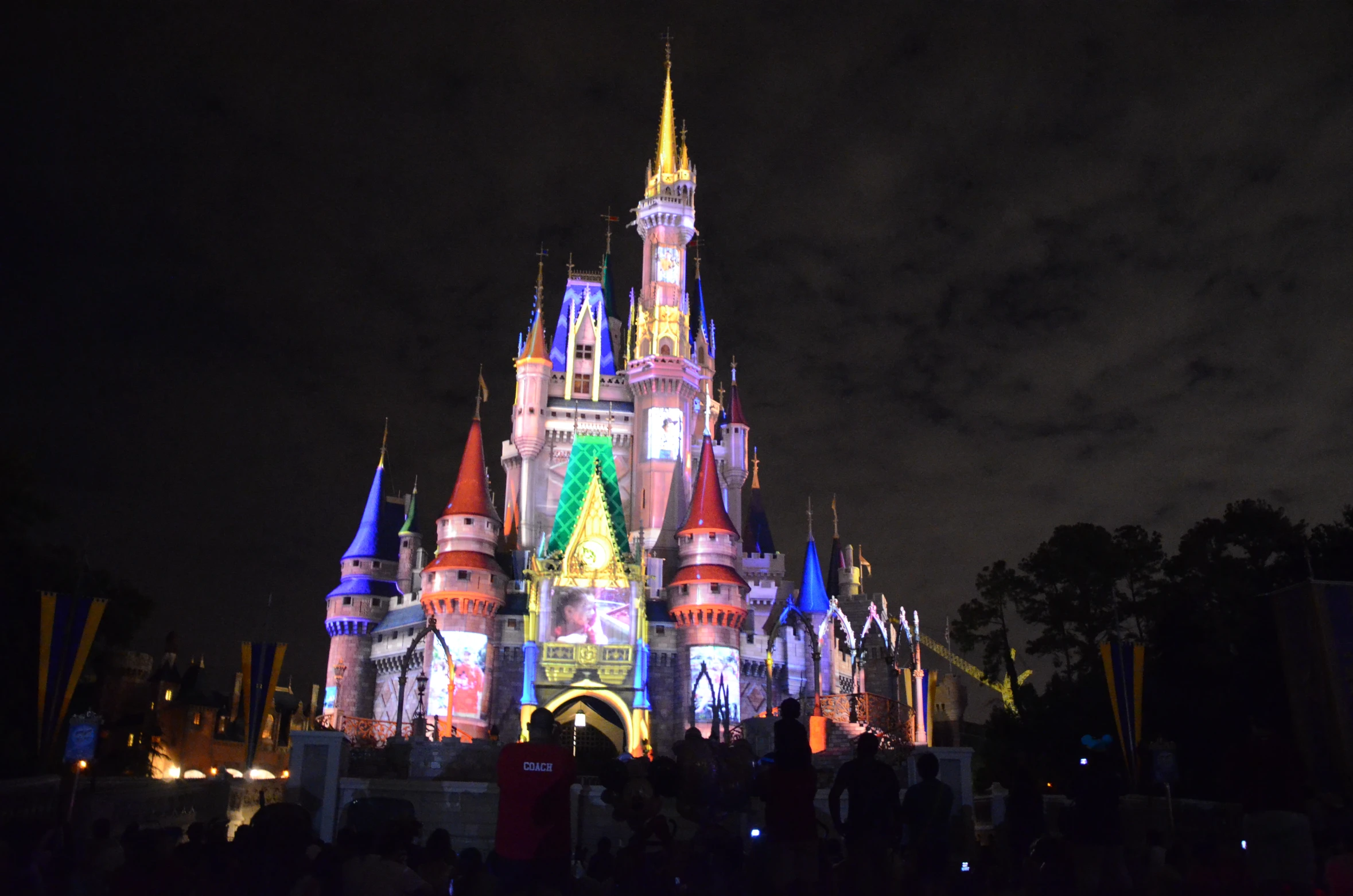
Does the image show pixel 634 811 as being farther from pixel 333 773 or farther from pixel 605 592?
pixel 605 592

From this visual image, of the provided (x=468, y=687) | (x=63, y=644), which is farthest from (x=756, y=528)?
(x=63, y=644)

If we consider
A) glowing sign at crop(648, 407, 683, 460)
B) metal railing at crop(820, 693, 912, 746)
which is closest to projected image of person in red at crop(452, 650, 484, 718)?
metal railing at crop(820, 693, 912, 746)

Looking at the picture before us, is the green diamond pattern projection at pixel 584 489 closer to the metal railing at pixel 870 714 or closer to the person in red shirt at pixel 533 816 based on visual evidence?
the metal railing at pixel 870 714

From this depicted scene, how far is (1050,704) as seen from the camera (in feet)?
122

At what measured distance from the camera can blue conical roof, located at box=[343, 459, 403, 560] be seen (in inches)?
2015

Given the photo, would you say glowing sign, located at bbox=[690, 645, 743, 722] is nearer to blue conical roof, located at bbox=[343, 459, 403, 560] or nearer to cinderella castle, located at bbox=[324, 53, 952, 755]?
cinderella castle, located at bbox=[324, 53, 952, 755]

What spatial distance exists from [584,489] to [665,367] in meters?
7.47

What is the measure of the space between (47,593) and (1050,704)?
31403mm

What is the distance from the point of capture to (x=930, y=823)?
26.7 ft

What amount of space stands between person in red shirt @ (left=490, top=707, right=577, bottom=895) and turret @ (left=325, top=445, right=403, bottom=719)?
41.5m

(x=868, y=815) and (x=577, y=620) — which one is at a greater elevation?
(x=577, y=620)

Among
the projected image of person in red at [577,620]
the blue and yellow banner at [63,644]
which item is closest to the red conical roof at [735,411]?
the projected image of person in red at [577,620]

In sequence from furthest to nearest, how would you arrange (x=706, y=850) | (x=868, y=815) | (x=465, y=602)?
(x=465, y=602) → (x=706, y=850) → (x=868, y=815)

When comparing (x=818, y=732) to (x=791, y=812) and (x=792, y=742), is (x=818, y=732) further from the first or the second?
(x=791, y=812)
